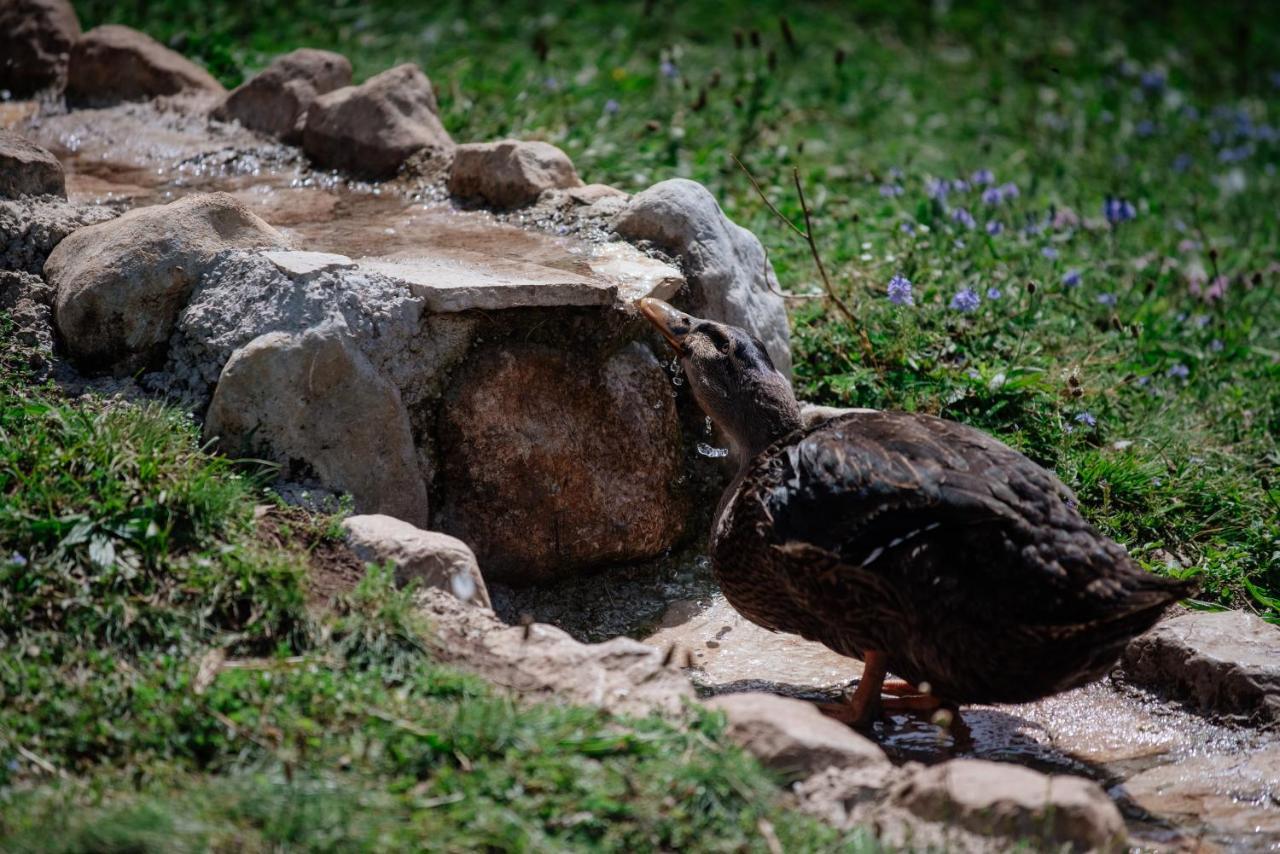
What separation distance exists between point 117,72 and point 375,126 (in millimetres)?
1738

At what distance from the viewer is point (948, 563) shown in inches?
147

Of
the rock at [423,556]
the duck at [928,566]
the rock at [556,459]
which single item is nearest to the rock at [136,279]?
the rock at [556,459]

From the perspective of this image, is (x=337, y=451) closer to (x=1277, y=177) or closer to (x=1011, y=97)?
(x=1011, y=97)

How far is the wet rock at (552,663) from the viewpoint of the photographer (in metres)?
3.42

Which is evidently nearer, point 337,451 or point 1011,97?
point 337,451

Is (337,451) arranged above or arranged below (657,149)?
below

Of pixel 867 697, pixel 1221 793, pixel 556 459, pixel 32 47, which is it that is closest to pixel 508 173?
pixel 556 459

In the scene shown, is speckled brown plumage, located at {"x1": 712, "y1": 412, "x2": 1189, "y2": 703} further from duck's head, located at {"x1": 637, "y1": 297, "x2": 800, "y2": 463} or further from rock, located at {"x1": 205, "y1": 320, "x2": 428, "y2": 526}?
rock, located at {"x1": 205, "y1": 320, "x2": 428, "y2": 526}

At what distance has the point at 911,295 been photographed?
236 inches

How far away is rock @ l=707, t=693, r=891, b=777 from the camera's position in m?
3.15

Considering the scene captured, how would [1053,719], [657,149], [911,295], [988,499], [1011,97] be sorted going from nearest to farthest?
[988,499], [1053,719], [911,295], [657,149], [1011,97]

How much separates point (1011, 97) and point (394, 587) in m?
7.74

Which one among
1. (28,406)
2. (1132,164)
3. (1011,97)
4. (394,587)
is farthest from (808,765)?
(1011,97)

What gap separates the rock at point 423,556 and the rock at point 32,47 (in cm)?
429
